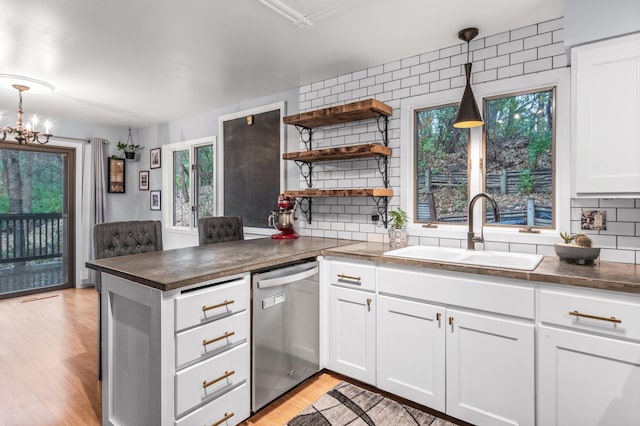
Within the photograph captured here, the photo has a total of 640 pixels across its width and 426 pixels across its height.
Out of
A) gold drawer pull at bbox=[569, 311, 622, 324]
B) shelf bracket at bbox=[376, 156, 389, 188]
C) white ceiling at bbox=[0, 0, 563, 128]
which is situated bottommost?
gold drawer pull at bbox=[569, 311, 622, 324]

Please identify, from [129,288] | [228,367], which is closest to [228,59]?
[129,288]

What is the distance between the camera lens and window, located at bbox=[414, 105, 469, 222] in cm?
269

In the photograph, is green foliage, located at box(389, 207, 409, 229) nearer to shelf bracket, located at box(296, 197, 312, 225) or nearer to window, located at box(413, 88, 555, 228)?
window, located at box(413, 88, 555, 228)

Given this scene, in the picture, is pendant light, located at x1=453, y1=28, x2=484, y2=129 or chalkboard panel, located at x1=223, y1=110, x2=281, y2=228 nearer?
pendant light, located at x1=453, y1=28, x2=484, y2=129

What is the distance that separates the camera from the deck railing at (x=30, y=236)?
4766mm

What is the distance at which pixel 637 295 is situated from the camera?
1522 mm

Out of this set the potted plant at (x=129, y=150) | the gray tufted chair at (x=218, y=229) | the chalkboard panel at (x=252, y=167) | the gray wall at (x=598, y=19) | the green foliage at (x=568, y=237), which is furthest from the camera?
the potted plant at (x=129, y=150)

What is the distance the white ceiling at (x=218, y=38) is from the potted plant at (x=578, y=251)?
4.49 ft

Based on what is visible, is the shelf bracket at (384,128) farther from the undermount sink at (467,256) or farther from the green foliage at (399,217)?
the undermount sink at (467,256)

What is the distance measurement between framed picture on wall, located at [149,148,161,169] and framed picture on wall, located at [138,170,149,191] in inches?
9.1

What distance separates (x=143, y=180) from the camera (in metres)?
5.72

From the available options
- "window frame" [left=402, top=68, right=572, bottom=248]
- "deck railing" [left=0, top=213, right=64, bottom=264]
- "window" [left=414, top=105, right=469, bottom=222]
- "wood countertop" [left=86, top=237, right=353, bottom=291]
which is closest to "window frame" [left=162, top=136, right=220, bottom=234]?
"deck railing" [left=0, top=213, right=64, bottom=264]

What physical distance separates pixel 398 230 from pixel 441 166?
599mm

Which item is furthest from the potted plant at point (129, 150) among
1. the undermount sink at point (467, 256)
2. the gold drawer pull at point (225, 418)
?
the gold drawer pull at point (225, 418)
